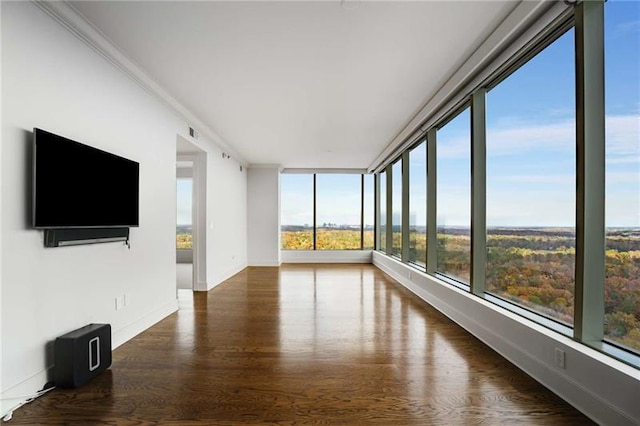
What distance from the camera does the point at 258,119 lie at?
564 centimetres

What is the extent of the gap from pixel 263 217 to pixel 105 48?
23.4ft

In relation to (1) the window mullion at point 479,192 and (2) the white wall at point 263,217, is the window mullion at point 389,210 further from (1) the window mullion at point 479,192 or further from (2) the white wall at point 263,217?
(1) the window mullion at point 479,192

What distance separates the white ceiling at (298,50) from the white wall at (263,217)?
4543 mm

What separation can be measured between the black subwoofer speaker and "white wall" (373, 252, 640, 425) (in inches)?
136

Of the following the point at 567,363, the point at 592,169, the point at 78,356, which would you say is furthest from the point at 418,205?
the point at 78,356

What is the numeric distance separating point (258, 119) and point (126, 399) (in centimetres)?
419

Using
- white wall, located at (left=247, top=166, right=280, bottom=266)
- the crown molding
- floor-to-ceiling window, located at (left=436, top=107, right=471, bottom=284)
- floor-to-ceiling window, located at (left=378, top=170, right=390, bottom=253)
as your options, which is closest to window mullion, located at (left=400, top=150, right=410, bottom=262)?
floor-to-ceiling window, located at (left=436, top=107, right=471, bottom=284)

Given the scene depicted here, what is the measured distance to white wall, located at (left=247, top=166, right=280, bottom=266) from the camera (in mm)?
10188

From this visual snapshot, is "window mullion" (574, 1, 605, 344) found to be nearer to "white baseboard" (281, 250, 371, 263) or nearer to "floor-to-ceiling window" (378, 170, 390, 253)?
"floor-to-ceiling window" (378, 170, 390, 253)

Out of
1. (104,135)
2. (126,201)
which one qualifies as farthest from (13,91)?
(126,201)

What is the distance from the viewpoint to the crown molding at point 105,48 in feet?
8.88

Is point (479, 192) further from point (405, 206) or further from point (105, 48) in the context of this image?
point (105, 48)

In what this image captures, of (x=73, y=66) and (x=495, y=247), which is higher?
(x=73, y=66)

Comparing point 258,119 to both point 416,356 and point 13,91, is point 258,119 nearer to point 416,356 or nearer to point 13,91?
point 13,91
